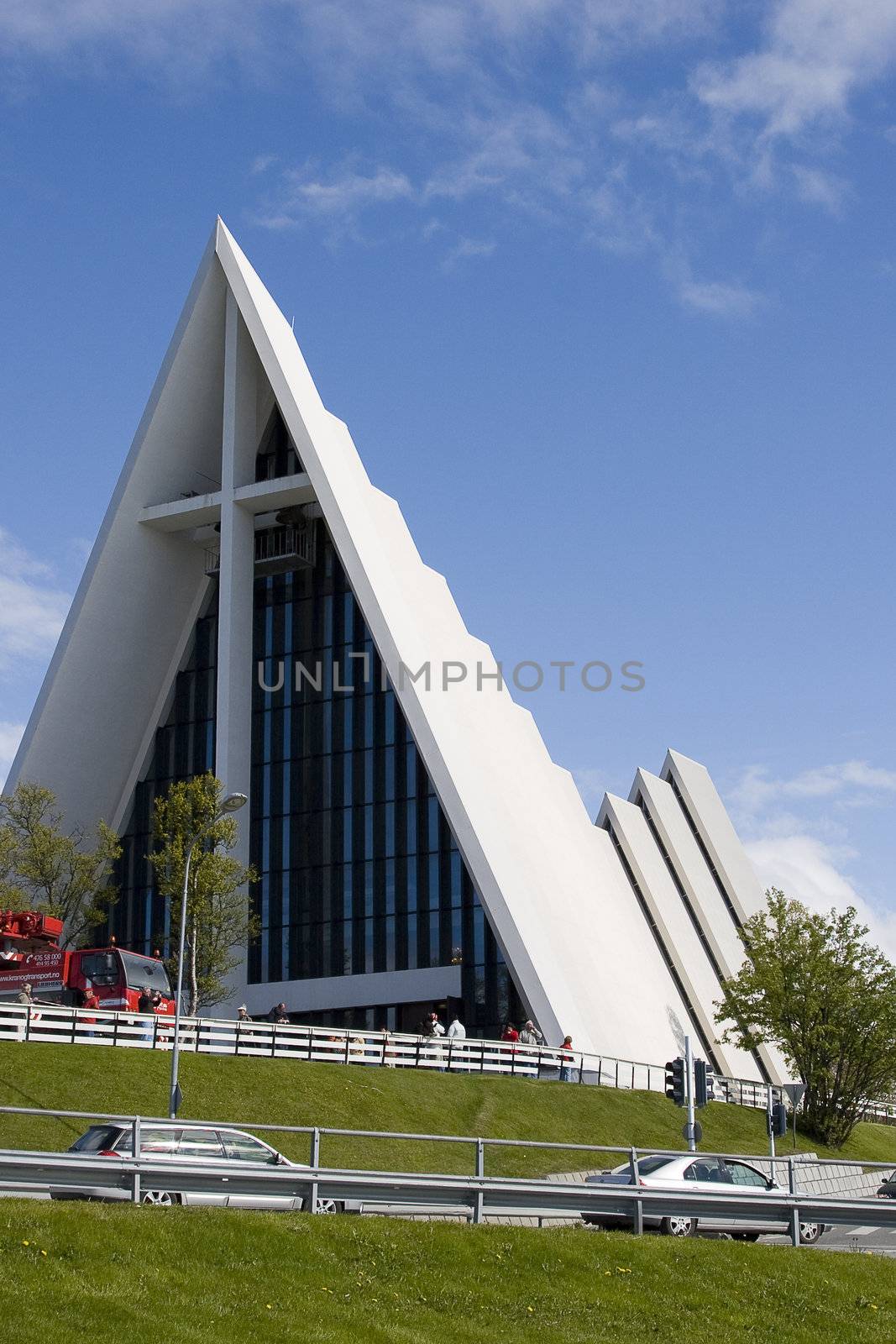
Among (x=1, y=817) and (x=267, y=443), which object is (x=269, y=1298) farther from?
(x=267, y=443)

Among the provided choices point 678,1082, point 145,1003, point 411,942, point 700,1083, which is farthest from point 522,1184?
point 411,942

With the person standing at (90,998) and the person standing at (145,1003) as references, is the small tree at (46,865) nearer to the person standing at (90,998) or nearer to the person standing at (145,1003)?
the person standing at (90,998)

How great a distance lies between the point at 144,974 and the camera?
3750 centimetres

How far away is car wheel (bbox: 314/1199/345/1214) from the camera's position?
16250 millimetres

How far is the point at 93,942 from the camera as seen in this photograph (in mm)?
50844

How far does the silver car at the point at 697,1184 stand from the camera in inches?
725

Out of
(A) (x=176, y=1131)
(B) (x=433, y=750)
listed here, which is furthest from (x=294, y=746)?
(A) (x=176, y=1131)

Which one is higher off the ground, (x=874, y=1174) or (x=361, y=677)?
(x=361, y=677)

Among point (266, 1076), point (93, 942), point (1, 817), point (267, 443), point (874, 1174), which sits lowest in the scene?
point (874, 1174)

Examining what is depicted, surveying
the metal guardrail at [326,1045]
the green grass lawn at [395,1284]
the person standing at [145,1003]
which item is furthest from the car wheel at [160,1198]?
the person standing at [145,1003]

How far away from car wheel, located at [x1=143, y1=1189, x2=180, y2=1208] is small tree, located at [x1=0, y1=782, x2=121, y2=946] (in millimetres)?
28305

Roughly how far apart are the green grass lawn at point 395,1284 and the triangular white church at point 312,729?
2707 cm

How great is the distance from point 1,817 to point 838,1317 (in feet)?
123

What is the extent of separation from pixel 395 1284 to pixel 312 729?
121ft
